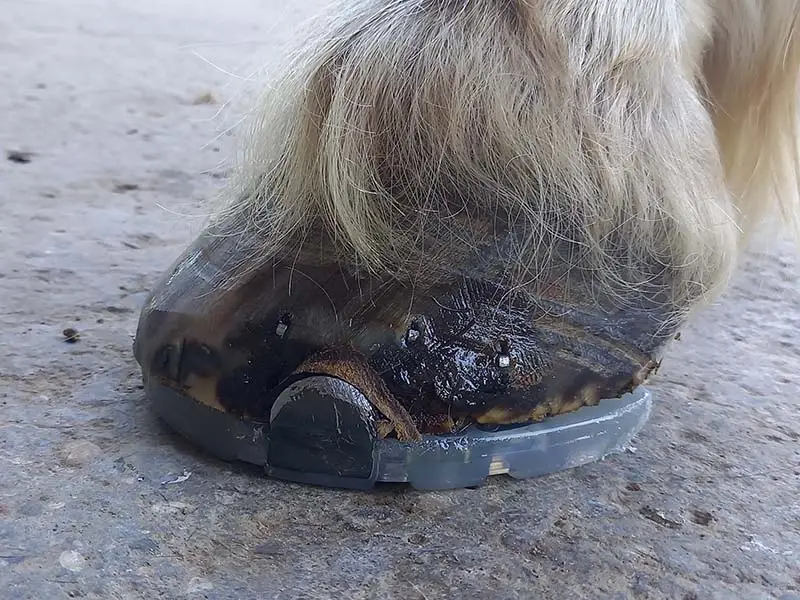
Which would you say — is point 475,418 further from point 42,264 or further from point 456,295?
point 42,264

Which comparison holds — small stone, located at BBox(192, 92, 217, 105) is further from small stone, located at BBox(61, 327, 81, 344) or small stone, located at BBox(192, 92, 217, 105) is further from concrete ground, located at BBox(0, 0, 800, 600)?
small stone, located at BBox(61, 327, 81, 344)

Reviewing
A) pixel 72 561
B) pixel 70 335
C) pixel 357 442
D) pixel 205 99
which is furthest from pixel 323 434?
pixel 205 99

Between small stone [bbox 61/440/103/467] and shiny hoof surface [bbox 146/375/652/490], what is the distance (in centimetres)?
4

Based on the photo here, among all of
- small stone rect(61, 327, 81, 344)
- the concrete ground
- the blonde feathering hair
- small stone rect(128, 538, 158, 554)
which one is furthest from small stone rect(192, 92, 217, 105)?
small stone rect(128, 538, 158, 554)

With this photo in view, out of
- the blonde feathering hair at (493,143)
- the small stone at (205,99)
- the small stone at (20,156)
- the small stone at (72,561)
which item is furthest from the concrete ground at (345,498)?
the small stone at (205,99)

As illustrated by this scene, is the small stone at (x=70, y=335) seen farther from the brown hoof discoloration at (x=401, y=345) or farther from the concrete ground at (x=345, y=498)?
the brown hoof discoloration at (x=401, y=345)

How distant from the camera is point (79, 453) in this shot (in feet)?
1.74

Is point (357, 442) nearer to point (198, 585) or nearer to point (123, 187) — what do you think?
point (198, 585)

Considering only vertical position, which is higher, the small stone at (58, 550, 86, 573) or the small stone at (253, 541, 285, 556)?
the small stone at (253, 541, 285, 556)

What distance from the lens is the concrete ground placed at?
0.44 metres

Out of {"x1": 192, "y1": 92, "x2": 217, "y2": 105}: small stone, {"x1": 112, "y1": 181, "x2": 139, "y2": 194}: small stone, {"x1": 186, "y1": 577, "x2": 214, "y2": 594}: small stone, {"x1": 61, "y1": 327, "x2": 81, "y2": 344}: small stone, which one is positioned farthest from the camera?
{"x1": 192, "y1": 92, "x2": 217, "y2": 105}: small stone

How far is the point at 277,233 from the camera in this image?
1.70 feet

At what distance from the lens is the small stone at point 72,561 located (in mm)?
436

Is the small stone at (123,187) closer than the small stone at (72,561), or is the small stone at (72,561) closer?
the small stone at (72,561)
